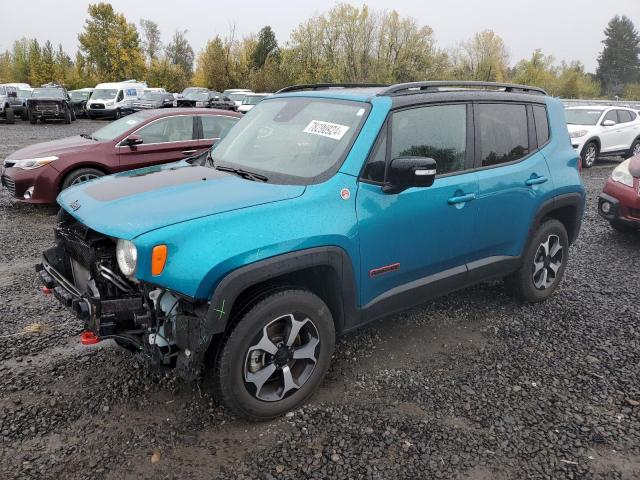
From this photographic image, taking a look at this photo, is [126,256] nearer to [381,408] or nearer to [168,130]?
[381,408]

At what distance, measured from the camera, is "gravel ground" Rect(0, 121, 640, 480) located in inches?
104

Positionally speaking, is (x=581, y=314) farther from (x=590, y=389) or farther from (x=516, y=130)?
(x=516, y=130)

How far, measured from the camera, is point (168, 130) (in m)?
8.16

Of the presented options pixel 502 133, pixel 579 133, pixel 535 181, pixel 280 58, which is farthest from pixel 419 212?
pixel 280 58

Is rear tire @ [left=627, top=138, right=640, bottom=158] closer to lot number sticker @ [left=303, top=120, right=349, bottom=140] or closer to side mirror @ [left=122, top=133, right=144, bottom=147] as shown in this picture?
side mirror @ [left=122, top=133, right=144, bottom=147]

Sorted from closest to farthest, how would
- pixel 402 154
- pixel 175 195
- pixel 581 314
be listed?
1. pixel 175 195
2. pixel 402 154
3. pixel 581 314

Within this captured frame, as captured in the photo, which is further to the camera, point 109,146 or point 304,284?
point 109,146

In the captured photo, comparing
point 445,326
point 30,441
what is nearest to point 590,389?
point 445,326

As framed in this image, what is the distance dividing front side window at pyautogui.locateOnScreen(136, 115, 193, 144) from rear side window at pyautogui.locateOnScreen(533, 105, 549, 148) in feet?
18.4

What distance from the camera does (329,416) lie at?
302 cm

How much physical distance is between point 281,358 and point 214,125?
6.35 meters

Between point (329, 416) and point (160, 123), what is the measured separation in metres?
6.35

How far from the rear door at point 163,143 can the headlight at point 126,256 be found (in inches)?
210

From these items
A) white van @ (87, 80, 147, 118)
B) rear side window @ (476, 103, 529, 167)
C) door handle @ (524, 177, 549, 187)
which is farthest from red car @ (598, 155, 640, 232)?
white van @ (87, 80, 147, 118)
